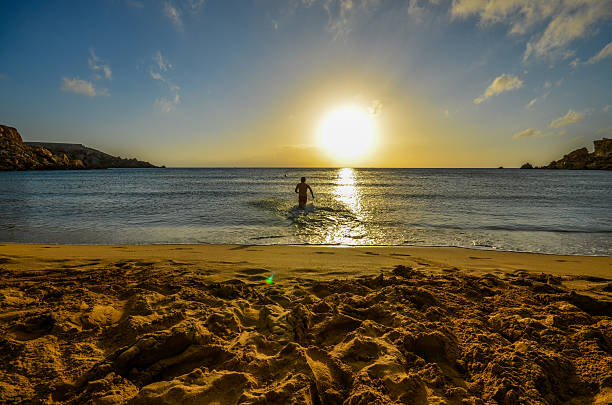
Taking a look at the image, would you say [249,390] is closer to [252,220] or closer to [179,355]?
[179,355]

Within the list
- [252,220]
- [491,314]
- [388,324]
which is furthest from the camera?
[252,220]

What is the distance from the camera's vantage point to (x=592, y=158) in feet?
318

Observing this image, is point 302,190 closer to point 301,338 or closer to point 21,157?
point 301,338

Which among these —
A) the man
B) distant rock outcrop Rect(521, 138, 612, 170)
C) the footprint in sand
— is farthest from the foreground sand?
distant rock outcrop Rect(521, 138, 612, 170)

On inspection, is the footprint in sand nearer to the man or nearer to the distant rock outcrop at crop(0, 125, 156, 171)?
the man

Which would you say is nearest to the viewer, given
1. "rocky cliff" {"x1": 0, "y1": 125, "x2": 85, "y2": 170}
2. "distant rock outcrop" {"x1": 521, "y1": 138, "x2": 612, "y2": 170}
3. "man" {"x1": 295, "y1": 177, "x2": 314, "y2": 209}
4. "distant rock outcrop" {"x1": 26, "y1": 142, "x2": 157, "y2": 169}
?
"man" {"x1": 295, "y1": 177, "x2": 314, "y2": 209}

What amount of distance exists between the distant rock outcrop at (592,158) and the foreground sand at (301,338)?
13372 centimetres

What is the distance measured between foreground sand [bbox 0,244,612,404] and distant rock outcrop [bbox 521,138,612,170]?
439 ft

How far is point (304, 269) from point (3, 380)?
407 centimetres

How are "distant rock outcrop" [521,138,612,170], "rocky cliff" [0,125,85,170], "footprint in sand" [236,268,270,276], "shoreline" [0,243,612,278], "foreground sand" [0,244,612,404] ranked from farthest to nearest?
1. "distant rock outcrop" [521,138,612,170]
2. "rocky cliff" [0,125,85,170]
3. "shoreline" [0,243,612,278]
4. "footprint in sand" [236,268,270,276]
5. "foreground sand" [0,244,612,404]

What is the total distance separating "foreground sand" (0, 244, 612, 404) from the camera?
6.38 ft

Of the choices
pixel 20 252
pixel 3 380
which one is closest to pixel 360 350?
pixel 3 380

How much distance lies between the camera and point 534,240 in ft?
28.2

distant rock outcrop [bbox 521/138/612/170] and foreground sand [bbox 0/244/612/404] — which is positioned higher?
distant rock outcrop [bbox 521/138/612/170]
